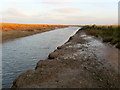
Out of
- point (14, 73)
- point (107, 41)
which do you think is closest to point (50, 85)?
point (14, 73)

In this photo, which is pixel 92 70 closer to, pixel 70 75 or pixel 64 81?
pixel 70 75

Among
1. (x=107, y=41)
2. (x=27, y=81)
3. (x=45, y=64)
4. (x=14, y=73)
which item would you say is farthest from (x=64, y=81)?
(x=107, y=41)

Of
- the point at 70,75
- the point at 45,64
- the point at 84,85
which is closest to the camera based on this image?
the point at 84,85

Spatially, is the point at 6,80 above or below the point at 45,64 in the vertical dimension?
below

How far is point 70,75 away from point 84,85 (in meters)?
1.40

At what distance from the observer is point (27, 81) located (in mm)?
8219

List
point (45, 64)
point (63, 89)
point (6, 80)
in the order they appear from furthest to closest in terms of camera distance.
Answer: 1. point (45, 64)
2. point (6, 80)
3. point (63, 89)

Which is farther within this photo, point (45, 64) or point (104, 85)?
point (45, 64)

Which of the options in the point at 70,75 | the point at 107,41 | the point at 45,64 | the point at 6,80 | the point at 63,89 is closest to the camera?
the point at 63,89

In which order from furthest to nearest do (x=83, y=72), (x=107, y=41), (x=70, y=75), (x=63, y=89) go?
(x=107, y=41) < (x=83, y=72) < (x=70, y=75) < (x=63, y=89)

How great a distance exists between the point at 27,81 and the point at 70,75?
2.27 m

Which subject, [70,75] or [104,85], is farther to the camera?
[70,75]

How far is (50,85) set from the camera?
7703mm

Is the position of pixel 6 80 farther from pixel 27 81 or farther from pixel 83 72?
pixel 83 72
